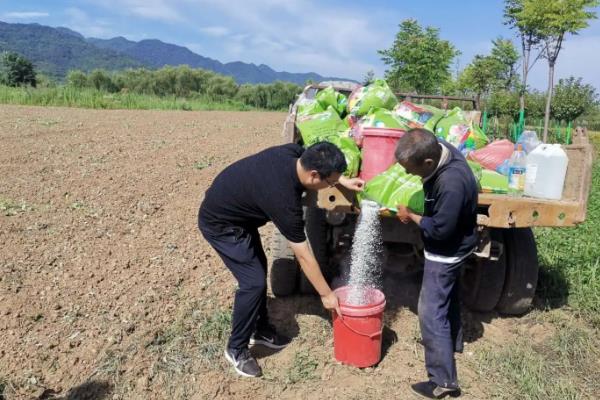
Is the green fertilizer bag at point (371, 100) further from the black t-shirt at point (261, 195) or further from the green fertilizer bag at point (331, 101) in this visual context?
the black t-shirt at point (261, 195)

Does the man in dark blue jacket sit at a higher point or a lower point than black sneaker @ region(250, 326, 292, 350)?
higher

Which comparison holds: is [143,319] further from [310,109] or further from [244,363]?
[310,109]

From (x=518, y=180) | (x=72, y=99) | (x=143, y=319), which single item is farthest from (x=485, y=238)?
(x=72, y=99)

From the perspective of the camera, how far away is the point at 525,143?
374cm

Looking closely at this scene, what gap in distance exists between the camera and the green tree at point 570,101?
25891mm

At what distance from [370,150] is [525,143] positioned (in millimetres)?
1242

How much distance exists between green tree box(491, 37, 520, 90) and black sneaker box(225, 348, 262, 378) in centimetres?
2428

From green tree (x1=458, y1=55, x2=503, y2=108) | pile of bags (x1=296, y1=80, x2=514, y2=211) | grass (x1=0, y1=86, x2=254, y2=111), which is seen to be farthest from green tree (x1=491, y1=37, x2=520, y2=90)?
pile of bags (x1=296, y1=80, x2=514, y2=211)

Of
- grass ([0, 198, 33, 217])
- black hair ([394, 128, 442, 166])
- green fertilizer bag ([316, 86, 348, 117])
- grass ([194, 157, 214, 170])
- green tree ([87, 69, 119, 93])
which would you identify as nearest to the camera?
black hair ([394, 128, 442, 166])

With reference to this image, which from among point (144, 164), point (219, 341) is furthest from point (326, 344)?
point (144, 164)

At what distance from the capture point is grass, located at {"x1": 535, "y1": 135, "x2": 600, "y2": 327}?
4309 millimetres

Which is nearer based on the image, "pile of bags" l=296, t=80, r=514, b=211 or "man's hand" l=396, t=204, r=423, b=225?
"man's hand" l=396, t=204, r=423, b=225

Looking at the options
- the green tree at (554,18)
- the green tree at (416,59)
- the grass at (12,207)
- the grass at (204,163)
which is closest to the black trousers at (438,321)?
the grass at (12,207)

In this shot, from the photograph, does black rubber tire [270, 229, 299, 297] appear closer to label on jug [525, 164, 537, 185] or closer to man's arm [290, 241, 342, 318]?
man's arm [290, 241, 342, 318]
